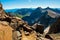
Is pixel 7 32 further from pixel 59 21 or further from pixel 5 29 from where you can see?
pixel 59 21

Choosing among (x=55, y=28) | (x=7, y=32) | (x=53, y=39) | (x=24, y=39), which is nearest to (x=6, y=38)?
(x=7, y=32)

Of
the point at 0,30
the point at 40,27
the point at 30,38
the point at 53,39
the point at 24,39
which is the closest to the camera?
the point at 0,30

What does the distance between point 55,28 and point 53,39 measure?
45.3 m

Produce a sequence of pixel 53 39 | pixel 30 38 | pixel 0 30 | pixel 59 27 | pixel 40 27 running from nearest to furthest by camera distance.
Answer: pixel 0 30 → pixel 30 38 → pixel 53 39 → pixel 40 27 → pixel 59 27

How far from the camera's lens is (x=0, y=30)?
1684 cm

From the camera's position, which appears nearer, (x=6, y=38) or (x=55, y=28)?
(x=6, y=38)

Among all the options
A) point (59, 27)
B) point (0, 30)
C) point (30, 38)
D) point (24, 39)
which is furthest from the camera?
point (59, 27)

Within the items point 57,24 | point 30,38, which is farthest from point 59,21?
point 30,38

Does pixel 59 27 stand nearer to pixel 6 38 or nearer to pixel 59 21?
pixel 59 21

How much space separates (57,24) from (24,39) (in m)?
63.1

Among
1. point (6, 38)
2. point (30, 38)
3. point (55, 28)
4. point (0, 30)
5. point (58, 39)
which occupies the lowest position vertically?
point (55, 28)

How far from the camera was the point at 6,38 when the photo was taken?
17719 mm

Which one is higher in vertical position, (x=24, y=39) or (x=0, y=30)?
(x=0, y=30)

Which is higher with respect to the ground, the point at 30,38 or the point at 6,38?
the point at 6,38
